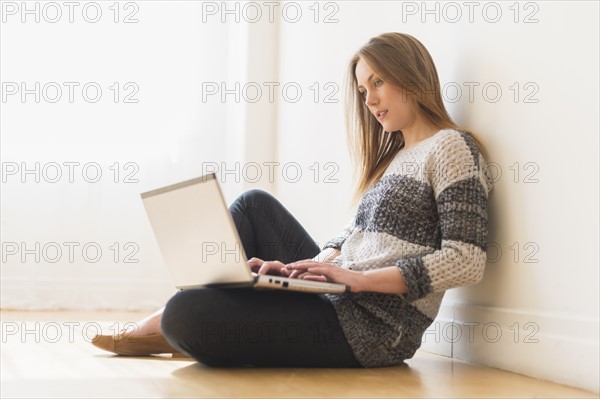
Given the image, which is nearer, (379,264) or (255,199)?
(379,264)

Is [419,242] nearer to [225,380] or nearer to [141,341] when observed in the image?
[225,380]

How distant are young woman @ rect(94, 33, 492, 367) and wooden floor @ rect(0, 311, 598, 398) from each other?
48mm

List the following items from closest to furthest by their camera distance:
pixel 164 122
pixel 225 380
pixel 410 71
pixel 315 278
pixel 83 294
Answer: pixel 225 380
pixel 315 278
pixel 410 71
pixel 83 294
pixel 164 122

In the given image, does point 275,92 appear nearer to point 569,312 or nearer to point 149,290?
point 149,290

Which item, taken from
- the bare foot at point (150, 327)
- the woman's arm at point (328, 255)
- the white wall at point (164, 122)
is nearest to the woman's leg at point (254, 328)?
the bare foot at point (150, 327)

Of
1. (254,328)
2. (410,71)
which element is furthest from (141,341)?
(410,71)

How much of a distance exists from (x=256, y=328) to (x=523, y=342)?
0.55 m

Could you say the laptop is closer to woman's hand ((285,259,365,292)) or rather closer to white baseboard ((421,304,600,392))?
woman's hand ((285,259,365,292))

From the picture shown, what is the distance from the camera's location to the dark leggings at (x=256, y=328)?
1561 mm

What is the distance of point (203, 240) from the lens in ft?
5.00

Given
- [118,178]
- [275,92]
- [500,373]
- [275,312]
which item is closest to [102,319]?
[118,178]

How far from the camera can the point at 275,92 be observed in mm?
3367

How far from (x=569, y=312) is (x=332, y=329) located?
461 millimetres

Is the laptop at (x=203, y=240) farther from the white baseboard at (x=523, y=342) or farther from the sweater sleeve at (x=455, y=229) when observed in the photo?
the white baseboard at (x=523, y=342)
